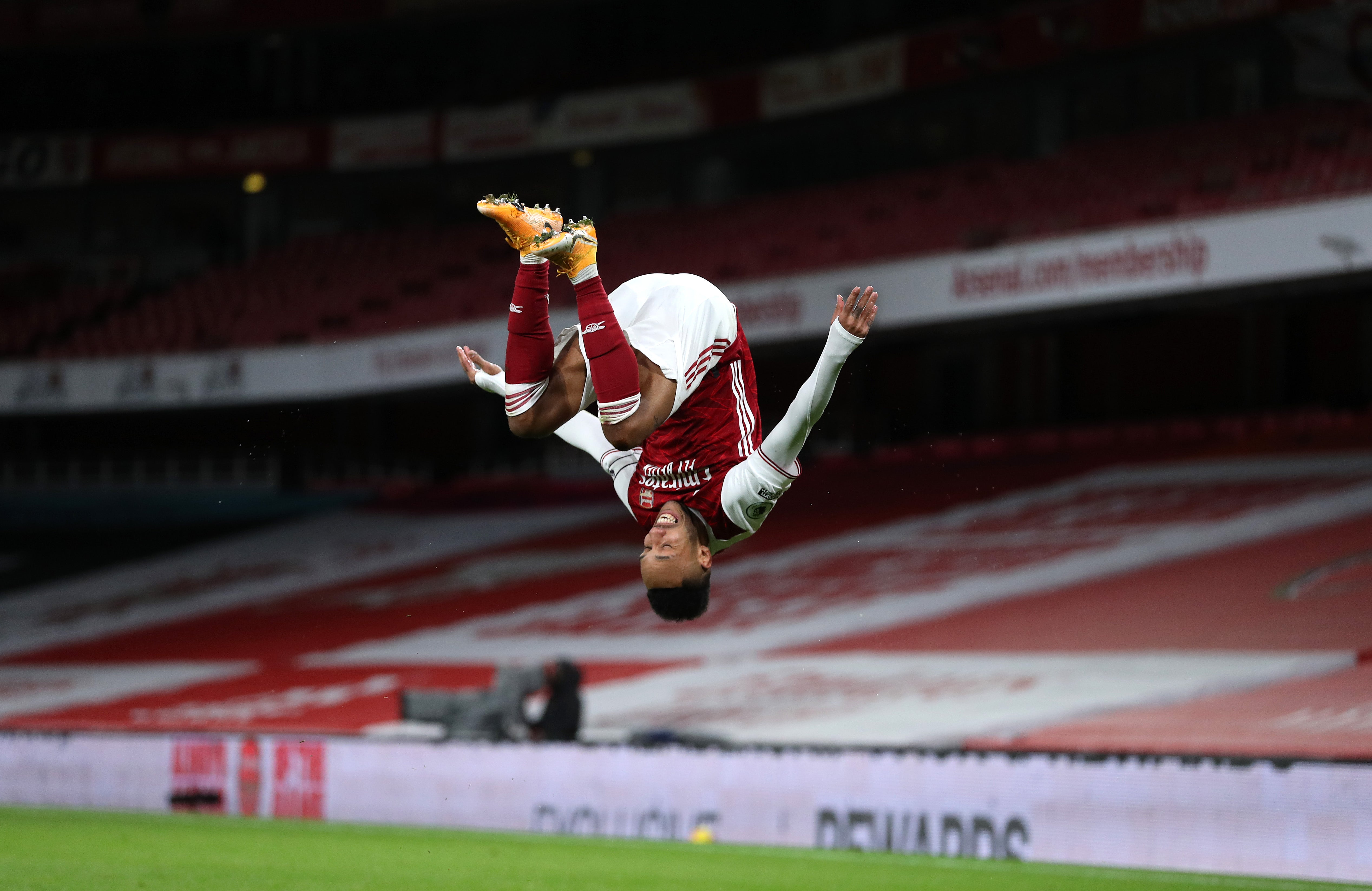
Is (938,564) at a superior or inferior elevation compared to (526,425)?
superior

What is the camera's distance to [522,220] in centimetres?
586

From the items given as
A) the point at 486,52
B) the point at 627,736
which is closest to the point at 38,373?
the point at 486,52

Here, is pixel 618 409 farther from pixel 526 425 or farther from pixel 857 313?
pixel 857 313

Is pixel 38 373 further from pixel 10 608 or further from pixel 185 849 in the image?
pixel 185 849

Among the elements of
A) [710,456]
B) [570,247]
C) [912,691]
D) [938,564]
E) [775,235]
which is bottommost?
[912,691]

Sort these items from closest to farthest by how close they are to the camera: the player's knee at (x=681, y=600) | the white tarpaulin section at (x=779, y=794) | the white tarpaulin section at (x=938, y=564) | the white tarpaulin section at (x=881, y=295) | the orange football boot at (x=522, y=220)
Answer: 1. the orange football boot at (x=522, y=220)
2. the player's knee at (x=681, y=600)
3. the white tarpaulin section at (x=779, y=794)
4. the white tarpaulin section at (x=881, y=295)
5. the white tarpaulin section at (x=938, y=564)

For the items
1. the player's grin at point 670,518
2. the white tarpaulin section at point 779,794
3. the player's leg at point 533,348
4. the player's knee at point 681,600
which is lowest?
the white tarpaulin section at point 779,794

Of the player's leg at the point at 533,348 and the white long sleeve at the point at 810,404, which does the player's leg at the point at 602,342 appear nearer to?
the player's leg at the point at 533,348

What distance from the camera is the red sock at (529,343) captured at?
602 centimetres

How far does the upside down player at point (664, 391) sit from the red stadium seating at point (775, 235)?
11.4 metres

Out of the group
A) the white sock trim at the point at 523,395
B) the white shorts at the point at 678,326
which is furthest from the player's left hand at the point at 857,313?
the white sock trim at the point at 523,395

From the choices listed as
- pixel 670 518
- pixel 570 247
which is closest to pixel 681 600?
pixel 670 518

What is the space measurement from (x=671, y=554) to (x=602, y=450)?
876mm

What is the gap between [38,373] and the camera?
84.1 ft
